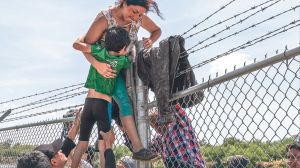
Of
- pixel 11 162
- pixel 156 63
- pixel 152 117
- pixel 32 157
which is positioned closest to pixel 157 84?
pixel 156 63

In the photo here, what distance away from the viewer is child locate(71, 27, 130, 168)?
10.9 ft

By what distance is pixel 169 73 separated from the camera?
3.07 metres

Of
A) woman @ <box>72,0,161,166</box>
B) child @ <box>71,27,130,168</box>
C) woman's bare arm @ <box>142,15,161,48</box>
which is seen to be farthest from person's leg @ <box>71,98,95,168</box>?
woman's bare arm @ <box>142,15,161,48</box>

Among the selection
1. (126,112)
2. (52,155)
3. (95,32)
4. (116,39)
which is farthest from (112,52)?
(52,155)

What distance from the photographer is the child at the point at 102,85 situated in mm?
3336

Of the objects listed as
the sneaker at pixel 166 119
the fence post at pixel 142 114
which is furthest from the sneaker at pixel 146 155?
the sneaker at pixel 166 119

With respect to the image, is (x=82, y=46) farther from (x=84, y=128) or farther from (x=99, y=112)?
(x=84, y=128)

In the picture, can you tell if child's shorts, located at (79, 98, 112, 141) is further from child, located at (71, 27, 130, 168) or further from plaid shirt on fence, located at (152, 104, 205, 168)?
plaid shirt on fence, located at (152, 104, 205, 168)

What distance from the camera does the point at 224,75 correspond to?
8.43ft

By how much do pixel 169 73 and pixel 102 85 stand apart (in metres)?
0.62

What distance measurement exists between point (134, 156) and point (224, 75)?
1.01 metres

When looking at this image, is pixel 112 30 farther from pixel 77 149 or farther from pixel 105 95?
pixel 77 149

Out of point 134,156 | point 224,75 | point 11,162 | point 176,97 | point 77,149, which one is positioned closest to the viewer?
point 224,75

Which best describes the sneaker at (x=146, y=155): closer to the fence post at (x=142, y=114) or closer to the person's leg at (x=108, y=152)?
the fence post at (x=142, y=114)
